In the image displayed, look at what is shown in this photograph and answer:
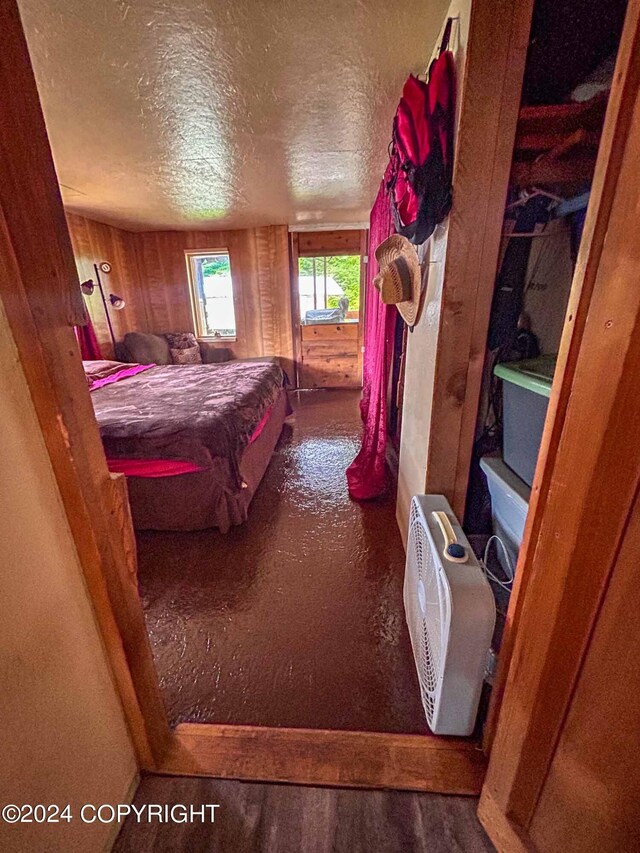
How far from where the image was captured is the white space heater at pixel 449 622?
844 mm

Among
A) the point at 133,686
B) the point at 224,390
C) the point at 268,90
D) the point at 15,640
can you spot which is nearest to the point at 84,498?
the point at 15,640

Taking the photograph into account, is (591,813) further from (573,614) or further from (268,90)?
(268,90)

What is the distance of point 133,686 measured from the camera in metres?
0.88

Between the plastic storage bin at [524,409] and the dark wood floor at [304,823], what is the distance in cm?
96

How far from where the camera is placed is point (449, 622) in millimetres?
839

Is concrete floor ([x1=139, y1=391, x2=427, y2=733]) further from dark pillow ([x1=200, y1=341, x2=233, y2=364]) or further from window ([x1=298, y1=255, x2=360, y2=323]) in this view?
window ([x1=298, y1=255, x2=360, y2=323])

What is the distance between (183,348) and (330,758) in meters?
4.66

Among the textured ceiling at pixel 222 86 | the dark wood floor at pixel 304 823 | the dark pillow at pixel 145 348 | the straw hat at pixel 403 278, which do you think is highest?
the textured ceiling at pixel 222 86

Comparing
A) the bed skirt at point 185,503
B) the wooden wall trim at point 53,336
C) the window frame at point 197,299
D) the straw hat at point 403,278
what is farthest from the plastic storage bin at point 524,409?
the window frame at point 197,299

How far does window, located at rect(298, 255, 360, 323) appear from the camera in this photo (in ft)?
16.1

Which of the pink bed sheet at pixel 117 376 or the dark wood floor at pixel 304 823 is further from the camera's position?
the pink bed sheet at pixel 117 376

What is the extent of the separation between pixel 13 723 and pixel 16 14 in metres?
1.18

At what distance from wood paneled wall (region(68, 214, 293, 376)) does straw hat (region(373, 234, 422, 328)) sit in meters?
3.38

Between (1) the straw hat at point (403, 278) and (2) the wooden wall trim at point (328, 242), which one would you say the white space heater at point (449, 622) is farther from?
(2) the wooden wall trim at point (328, 242)
